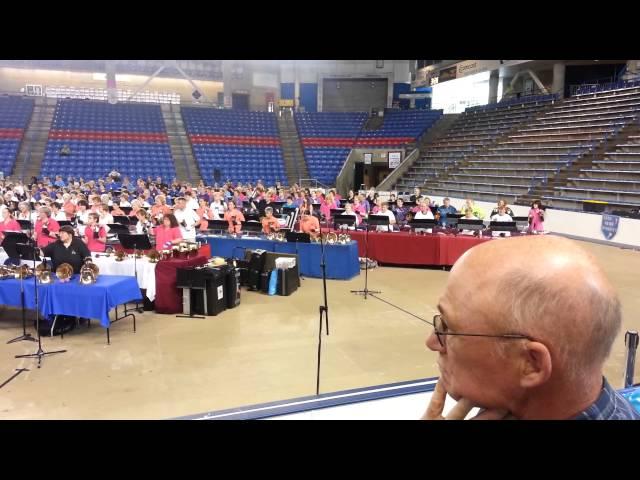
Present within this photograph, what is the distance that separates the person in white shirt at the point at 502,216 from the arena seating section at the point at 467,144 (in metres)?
11.9

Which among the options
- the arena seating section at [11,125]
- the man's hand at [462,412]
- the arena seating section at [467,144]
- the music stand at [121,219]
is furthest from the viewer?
the arena seating section at [11,125]

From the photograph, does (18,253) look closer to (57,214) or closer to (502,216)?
(57,214)

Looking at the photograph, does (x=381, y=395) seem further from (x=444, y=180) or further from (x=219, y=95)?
(x=219, y=95)

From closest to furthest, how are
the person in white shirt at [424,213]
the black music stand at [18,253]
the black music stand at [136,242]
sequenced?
the black music stand at [18,253]
the black music stand at [136,242]
the person in white shirt at [424,213]

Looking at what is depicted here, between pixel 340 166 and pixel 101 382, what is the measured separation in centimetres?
2781

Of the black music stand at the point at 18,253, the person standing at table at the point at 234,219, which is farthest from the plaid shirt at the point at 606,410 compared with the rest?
the person standing at table at the point at 234,219

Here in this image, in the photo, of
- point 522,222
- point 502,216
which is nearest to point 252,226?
point 502,216

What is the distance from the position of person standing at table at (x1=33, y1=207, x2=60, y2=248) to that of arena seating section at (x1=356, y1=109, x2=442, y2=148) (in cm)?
2487

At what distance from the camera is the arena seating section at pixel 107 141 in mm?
28000

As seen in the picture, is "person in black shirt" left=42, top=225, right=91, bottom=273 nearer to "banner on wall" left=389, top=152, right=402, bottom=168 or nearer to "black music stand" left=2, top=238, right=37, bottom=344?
"black music stand" left=2, top=238, right=37, bottom=344

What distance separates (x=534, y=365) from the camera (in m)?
1.06

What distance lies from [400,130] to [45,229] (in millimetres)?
27403

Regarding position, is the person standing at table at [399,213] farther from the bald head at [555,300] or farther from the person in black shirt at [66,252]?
the bald head at [555,300]
